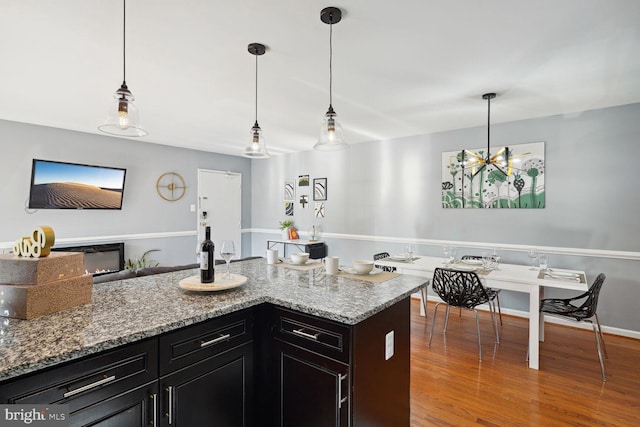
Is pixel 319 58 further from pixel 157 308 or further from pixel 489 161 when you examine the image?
pixel 489 161

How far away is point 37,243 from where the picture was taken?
1284 millimetres

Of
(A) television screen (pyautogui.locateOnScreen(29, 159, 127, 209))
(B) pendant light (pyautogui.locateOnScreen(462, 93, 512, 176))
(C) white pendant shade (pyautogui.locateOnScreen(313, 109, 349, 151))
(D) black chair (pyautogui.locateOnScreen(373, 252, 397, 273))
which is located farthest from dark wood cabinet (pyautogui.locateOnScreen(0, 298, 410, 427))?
(A) television screen (pyautogui.locateOnScreen(29, 159, 127, 209))

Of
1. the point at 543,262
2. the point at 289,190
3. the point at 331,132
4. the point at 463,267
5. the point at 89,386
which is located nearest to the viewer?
the point at 89,386

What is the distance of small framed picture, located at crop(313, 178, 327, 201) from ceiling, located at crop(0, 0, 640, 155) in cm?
199

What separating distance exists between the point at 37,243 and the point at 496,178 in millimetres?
4485

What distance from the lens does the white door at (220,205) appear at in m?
6.16

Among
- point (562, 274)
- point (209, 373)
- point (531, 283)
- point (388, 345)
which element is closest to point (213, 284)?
point (209, 373)

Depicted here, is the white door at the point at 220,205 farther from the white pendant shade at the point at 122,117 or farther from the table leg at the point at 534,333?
the table leg at the point at 534,333

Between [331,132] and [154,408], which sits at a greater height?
[331,132]

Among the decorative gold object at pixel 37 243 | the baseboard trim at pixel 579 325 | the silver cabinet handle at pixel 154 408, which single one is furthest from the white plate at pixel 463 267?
the decorative gold object at pixel 37 243

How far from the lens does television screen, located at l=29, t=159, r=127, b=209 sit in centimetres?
425

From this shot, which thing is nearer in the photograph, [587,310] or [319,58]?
[319,58]

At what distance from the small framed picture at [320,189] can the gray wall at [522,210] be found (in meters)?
0.12

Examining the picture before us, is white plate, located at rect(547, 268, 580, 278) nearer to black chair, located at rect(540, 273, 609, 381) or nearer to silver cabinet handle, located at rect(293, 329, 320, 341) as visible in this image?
black chair, located at rect(540, 273, 609, 381)
